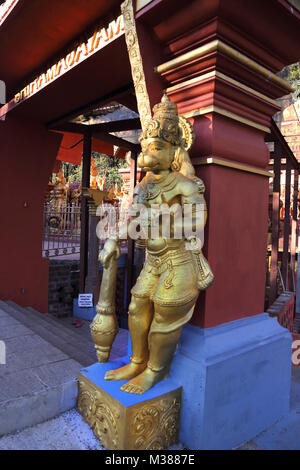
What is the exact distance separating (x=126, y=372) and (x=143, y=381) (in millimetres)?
160

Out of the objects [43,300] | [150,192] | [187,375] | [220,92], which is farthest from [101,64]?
[43,300]

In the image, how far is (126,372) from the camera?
6.33ft

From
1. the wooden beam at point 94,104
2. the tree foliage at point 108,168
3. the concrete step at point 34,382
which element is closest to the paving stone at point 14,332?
the concrete step at point 34,382

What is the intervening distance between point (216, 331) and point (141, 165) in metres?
A: 1.15

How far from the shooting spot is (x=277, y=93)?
2312mm

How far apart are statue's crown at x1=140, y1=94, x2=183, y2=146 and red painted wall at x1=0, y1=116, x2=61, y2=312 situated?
A: 3704 mm

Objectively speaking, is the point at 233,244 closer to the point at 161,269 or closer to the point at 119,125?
the point at 161,269

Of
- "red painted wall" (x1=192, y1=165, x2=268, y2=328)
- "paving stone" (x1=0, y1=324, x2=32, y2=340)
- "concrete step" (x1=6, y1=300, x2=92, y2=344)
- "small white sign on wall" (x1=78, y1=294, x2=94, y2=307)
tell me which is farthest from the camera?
"small white sign on wall" (x1=78, y1=294, x2=94, y2=307)

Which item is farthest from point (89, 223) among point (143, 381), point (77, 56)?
point (143, 381)

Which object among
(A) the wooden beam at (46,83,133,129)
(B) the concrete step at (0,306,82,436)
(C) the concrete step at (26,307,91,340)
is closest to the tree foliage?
(C) the concrete step at (26,307,91,340)

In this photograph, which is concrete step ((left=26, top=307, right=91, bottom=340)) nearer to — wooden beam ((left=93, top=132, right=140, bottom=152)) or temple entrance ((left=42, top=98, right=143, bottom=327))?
temple entrance ((left=42, top=98, right=143, bottom=327))

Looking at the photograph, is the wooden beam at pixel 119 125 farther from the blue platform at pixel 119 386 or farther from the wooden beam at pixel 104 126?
the blue platform at pixel 119 386

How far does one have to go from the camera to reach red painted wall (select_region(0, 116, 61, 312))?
4758 millimetres

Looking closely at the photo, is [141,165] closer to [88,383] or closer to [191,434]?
[88,383]
